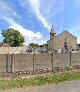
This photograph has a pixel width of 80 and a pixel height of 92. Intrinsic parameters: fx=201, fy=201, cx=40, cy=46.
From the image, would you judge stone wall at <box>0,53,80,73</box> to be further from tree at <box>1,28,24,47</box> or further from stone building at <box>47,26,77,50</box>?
tree at <box>1,28,24,47</box>

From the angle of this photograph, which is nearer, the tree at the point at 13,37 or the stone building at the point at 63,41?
the stone building at the point at 63,41

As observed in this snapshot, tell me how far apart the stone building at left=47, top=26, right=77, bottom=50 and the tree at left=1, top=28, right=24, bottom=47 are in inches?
822

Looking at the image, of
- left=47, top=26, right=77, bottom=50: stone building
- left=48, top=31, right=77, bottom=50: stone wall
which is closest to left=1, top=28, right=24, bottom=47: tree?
left=47, top=26, right=77, bottom=50: stone building

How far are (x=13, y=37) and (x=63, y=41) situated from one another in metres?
26.9

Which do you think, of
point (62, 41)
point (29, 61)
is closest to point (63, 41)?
point (62, 41)

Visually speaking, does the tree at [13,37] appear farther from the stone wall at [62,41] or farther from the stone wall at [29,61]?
the stone wall at [29,61]

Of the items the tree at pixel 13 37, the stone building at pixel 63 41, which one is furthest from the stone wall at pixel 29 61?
the tree at pixel 13 37

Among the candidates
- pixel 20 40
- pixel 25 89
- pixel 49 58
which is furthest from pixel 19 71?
pixel 20 40

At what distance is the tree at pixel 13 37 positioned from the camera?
235 feet

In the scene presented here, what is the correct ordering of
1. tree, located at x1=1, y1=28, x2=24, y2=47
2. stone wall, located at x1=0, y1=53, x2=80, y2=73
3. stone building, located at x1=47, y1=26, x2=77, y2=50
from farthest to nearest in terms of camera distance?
tree, located at x1=1, y1=28, x2=24, y2=47 < stone building, located at x1=47, y1=26, x2=77, y2=50 < stone wall, located at x1=0, y1=53, x2=80, y2=73

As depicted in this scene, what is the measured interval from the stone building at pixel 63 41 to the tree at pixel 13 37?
20.9 m

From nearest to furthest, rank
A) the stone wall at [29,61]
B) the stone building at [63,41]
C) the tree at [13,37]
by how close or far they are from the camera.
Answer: the stone wall at [29,61] < the stone building at [63,41] < the tree at [13,37]

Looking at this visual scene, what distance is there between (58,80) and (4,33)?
6575 centimetres

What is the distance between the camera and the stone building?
5194 centimetres
